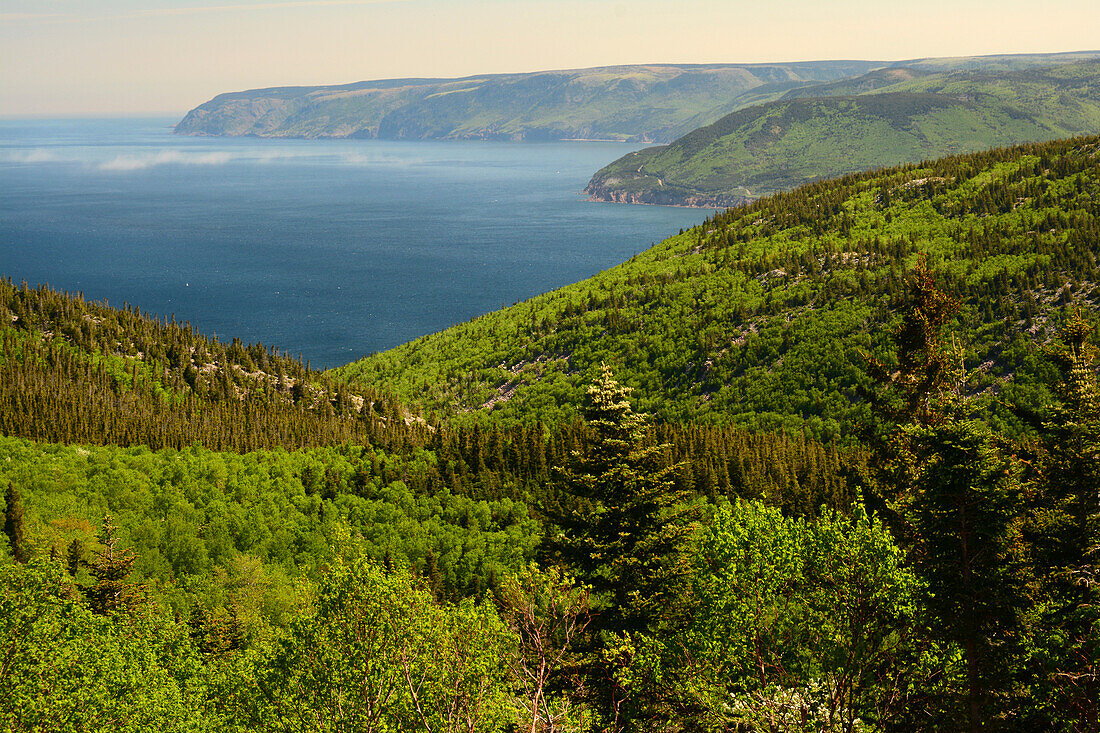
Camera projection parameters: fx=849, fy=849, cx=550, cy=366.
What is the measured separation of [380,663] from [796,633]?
14057 mm

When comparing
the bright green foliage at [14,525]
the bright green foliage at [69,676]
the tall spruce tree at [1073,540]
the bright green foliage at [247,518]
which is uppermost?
the tall spruce tree at [1073,540]

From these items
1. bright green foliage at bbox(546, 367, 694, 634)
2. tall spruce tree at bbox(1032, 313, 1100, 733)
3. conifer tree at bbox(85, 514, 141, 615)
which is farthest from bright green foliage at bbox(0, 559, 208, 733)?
tall spruce tree at bbox(1032, 313, 1100, 733)

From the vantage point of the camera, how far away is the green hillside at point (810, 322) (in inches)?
5340

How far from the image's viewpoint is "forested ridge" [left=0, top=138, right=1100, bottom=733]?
26891 mm

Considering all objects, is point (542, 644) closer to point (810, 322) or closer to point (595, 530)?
point (595, 530)

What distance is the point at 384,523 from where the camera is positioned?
81.8 m

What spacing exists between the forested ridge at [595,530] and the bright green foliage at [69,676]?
0.47 ft

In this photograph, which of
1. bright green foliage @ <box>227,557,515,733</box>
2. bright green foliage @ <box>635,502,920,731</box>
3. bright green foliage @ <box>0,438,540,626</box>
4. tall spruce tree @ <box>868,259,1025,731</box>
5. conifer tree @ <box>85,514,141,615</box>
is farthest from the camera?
bright green foliage @ <box>0,438,540,626</box>

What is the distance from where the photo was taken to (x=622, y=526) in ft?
128

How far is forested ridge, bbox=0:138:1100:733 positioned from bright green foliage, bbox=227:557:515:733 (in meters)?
0.12

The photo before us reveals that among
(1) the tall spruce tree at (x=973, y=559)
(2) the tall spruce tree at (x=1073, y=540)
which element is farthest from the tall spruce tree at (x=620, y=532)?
(2) the tall spruce tree at (x=1073, y=540)

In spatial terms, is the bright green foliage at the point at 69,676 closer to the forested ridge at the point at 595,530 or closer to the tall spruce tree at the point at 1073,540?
the forested ridge at the point at 595,530

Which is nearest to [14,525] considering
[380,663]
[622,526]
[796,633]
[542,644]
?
[380,663]

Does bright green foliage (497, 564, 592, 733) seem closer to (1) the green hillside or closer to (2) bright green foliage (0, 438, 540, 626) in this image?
(2) bright green foliage (0, 438, 540, 626)
